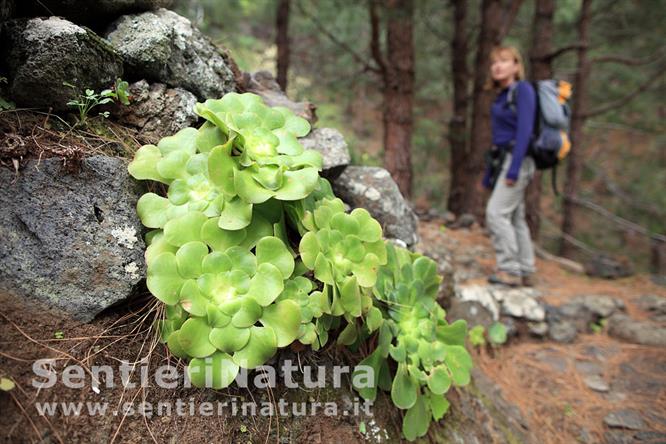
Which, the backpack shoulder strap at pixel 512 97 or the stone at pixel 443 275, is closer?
the stone at pixel 443 275

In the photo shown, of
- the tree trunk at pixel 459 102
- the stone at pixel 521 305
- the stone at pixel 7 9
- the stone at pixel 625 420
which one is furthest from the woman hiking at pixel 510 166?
the stone at pixel 7 9

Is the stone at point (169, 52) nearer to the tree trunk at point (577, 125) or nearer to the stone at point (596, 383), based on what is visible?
the stone at point (596, 383)

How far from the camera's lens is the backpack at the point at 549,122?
3742 millimetres

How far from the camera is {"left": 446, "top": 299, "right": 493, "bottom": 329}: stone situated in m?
3.22

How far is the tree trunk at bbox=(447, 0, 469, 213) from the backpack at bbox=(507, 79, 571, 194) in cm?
353

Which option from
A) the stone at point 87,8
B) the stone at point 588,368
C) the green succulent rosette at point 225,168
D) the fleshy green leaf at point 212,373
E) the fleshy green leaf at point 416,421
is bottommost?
the stone at point 588,368

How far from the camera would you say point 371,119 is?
54.5ft

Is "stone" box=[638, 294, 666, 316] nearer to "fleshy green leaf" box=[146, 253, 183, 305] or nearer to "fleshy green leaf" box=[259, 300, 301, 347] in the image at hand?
"fleshy green leaf" box=[259, 300, 301, 347]

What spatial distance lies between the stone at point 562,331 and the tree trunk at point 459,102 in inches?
171

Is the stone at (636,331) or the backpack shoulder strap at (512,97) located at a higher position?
the backpack shoulder strap at (512,97)

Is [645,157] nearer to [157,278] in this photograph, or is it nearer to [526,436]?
[526,436]

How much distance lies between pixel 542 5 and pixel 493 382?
594 cm

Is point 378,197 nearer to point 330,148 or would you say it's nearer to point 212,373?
point 330,148

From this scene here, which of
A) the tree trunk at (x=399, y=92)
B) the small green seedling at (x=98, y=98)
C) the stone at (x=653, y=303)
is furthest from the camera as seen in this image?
the tree trunk at (x=399, y=92)
